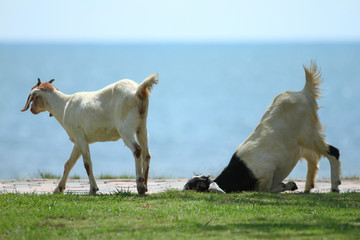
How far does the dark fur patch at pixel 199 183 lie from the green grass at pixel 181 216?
0.42 metres

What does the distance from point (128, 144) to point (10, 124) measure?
A: 40.9 meters

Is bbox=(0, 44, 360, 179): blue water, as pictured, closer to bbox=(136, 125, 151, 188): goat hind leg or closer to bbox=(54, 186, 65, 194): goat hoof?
bbox=(136, 125, 151, 188): goat hind leg

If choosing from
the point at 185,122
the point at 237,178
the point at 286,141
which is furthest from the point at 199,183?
the point at 185,122

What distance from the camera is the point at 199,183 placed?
9.52m

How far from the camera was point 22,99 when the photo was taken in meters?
59.9

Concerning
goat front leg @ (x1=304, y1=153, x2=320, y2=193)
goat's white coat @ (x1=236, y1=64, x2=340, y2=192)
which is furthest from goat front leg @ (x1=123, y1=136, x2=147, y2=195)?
goat front leg @ (x1=304, y1=153, x2=320, y2=193)

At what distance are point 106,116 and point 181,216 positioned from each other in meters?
2.83

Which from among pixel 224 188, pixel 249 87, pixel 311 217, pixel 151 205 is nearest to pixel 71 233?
pixel 151 205

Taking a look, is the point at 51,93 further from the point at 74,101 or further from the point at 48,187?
the point at 48,187

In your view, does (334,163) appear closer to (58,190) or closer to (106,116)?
(106,116)

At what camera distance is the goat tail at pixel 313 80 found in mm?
9500

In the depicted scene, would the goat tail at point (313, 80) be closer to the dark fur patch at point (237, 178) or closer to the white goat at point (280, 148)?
the white goat at point (280, 148)

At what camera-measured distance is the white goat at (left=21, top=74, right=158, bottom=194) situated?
9117 mm

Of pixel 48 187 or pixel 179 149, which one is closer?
pixel 48 187
